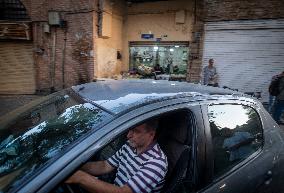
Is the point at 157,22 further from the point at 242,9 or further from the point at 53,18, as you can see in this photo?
the point at 53,18

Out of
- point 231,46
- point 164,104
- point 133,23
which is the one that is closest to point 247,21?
point 231,46

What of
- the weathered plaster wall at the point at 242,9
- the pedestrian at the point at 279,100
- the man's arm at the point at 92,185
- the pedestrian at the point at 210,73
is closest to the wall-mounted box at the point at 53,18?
the weathered plaster wall at the point at 242,9

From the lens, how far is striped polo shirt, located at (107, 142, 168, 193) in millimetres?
1946

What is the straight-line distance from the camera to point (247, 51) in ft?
38.7

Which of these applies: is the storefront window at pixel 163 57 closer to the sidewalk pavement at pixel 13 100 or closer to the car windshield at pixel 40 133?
the sidewalk pavement at pixel 13 100

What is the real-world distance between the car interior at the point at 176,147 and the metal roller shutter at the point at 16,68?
12967 mm

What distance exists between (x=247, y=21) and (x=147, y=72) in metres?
4.88

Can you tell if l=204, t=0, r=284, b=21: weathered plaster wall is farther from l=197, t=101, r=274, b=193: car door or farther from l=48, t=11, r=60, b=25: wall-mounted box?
l=197, t=101, r=274, b=193: car door

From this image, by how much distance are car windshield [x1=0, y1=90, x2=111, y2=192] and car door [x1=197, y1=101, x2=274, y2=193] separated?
32.9 inches

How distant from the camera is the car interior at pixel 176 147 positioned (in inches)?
79.0

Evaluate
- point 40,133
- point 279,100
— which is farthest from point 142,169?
point 279,100

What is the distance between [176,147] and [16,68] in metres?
13.8

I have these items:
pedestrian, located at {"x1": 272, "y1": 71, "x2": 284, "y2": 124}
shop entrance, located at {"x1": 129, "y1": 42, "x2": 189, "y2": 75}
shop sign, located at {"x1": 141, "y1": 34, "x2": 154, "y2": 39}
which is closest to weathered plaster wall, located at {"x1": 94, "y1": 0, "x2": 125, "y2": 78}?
shop entrance, located at {"x1": 129, "y1": 42, "x2": 189, "y2": 75}

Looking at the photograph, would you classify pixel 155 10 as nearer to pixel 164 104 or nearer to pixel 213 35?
pixel 213 35
